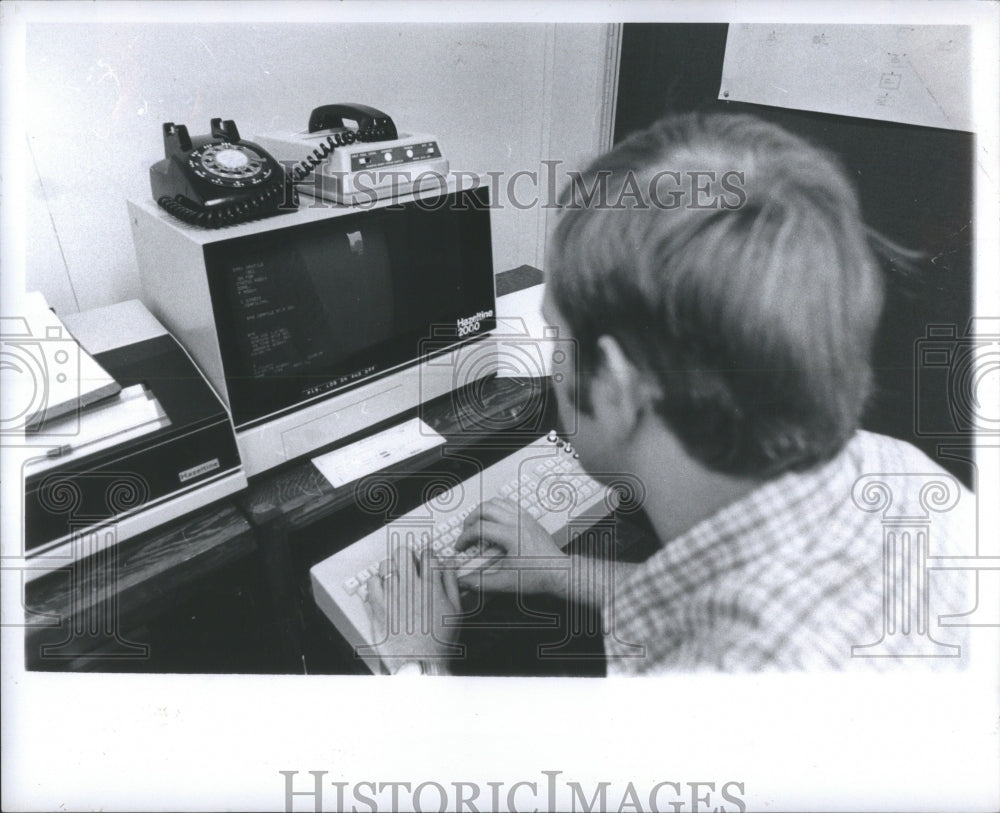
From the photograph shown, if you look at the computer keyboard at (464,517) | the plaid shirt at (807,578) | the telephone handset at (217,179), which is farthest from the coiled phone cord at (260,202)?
the plaid shirt at (807,578)

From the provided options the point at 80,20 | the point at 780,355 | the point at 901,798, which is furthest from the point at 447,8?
the point at 901,798

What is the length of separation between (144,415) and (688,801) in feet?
2.79

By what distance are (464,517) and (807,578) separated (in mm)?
444

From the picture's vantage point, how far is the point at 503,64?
880 mm

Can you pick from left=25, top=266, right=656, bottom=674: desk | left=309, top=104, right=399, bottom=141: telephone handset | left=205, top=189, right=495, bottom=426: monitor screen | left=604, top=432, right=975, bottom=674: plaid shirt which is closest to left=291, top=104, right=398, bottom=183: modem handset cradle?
left=309, top=104, right=399, bottom=141: telephone handset

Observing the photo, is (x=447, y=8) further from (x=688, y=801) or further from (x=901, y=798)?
(x=901, y=798)

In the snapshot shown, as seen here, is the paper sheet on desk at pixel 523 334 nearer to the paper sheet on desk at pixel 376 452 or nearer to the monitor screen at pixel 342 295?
the monitor screen at pixel 342 295

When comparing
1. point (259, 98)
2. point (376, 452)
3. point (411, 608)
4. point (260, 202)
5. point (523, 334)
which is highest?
point (259, 98)

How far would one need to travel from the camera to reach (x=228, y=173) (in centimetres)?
82

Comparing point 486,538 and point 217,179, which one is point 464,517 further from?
point 217,179

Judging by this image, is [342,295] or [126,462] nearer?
[126,462]

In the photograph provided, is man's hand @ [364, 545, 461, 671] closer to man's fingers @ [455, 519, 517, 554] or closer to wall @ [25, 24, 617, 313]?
man's fingers @ [455, 519, 517, 554]

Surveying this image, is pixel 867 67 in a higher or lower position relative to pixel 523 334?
higher

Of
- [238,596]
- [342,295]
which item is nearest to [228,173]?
[342,295]
